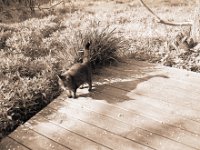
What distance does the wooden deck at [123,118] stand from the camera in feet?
11.4

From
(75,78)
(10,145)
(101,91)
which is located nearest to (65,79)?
(75,78)

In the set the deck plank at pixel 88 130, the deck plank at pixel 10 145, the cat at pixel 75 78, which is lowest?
the deck plank at pixel 10 145

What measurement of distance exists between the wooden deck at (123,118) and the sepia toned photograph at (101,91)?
1 centimetres

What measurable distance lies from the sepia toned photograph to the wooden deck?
0.04 ft

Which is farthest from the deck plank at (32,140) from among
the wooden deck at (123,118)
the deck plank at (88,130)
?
the deck plank at (88,130)

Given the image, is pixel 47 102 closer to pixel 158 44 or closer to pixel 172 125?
pixel 172 125

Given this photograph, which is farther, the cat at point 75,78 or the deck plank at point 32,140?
the cat at point 75,78

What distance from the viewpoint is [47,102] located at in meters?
4.67

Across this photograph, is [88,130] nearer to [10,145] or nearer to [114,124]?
[114,124]

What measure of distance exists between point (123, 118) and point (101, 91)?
2.55ft

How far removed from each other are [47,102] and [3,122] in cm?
80

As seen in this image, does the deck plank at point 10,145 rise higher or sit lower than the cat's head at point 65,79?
lower

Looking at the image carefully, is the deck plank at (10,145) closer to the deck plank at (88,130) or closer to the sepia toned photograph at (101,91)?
the sepia toned photograph at (101,91)

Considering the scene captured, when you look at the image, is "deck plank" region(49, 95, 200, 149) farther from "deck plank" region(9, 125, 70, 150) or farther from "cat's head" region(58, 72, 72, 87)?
"deck plank" region(9, 125, 70, 150)
